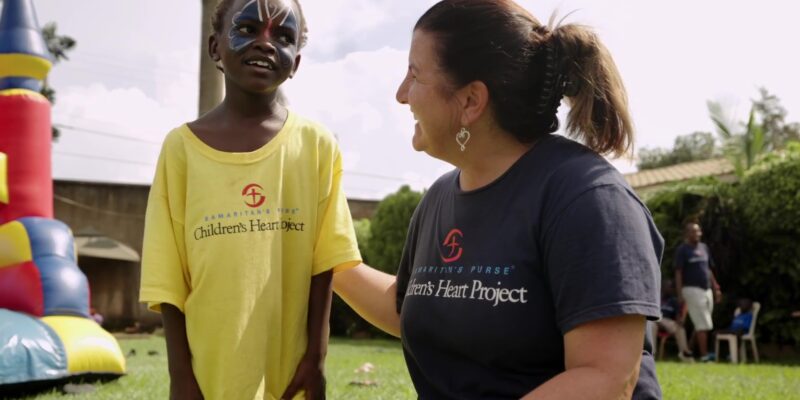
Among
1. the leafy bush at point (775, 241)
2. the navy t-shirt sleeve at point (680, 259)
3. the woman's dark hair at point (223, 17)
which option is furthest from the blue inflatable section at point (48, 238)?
the leafy bush at point (775, 241)

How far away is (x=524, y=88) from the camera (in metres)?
1.85

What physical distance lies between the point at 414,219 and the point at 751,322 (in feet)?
31.1

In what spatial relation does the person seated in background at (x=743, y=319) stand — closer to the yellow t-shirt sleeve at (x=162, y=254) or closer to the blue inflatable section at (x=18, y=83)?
the blue inflatable section at (x=18, y=83)

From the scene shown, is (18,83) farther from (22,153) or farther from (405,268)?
(405,268)

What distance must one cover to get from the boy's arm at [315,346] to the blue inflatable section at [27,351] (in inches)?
167

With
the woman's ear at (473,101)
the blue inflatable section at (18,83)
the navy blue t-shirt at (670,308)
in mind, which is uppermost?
the blue inflatable section at (18,83)

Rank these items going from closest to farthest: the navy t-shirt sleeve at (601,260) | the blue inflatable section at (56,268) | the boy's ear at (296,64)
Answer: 1. the navy t-shirt sleeve at (601,260)
2. the boy's ear at (296,64)
3. the blue inflatable section at (56,268)

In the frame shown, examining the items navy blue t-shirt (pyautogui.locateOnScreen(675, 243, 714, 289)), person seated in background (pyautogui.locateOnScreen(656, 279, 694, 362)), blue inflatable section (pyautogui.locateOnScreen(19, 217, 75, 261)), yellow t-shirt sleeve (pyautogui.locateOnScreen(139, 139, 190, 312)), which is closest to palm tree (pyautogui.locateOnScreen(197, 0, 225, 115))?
blue inflatable section (pyautogui.locateOnScreen(19, 217, 75, 261))

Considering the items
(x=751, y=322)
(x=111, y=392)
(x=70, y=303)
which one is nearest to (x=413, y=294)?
(x=111, y=392)

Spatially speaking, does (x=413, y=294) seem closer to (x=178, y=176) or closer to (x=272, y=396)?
(x=272, y=396)

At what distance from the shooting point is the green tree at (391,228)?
14.8 meters

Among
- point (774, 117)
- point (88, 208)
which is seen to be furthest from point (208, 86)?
point (774, 117)

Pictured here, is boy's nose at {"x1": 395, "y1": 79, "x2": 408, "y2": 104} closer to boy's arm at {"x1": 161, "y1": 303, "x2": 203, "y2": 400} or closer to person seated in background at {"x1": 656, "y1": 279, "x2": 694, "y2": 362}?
boy's arm at {"x1": 161, "y1": 303, "x2": 203, "y2": 400}

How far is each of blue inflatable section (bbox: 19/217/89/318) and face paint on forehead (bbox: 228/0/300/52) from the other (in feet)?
16.3
